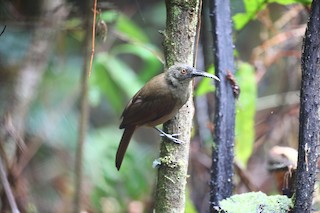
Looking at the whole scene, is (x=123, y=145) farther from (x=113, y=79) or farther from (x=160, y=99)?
(x=113, y=79)

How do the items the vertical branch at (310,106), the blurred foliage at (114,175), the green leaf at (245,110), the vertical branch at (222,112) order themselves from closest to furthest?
the vertical branch at (310,106), the vertical branch at (222,112), the green leaf at (245,110), the blurred foliage at (114,175)

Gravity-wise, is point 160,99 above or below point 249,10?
below

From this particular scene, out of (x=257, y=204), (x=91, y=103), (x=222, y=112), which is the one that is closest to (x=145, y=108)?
(x=222, y=112)

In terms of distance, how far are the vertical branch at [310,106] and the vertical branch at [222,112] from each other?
0.40 meters

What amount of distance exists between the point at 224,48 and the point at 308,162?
25.4 inches

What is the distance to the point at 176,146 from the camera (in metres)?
1.81

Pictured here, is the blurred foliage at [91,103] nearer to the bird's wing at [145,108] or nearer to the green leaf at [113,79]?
the green leaf at [113,79]

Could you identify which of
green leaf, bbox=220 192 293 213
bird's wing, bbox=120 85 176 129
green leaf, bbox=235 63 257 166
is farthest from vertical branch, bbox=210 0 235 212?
green leaf, bbox=235 63 257 166

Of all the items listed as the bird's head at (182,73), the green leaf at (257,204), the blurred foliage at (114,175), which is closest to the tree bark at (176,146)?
the bird's head at (182,73)

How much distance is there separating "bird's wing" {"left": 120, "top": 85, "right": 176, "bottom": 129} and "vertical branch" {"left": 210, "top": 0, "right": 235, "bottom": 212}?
0.73ft

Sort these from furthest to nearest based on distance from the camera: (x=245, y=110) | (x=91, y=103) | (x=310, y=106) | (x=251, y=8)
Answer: (x=91, y=103)
(x=245, y=110)
(x=251, y=8)
(x=310, y=106)

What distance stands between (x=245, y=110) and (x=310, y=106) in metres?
0.98

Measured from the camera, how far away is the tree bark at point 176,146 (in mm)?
1780

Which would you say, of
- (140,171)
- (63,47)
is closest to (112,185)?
(140,171)
